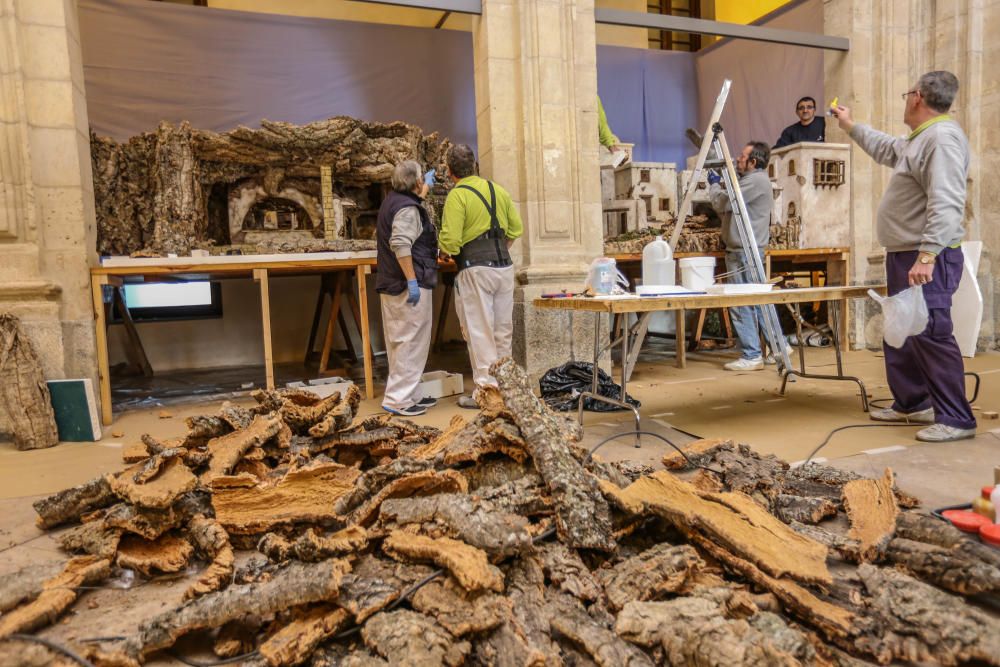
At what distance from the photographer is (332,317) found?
7.13 m

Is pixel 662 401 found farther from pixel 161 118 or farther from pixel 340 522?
pixel 161 118

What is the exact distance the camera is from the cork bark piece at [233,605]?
1883 millimetres

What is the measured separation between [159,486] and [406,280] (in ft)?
8.77

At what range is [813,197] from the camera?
24.8ft

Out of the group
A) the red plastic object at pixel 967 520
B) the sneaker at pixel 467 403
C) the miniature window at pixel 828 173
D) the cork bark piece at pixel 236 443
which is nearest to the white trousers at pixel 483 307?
the sneaker at pixel 467 403

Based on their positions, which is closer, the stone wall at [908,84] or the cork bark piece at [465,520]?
the cork bark piece at [465,520]

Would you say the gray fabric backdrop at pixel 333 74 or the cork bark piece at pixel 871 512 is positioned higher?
the gray fabric backdrop at pixel 333 74

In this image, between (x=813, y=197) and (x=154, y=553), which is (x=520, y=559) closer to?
(x=154, y=553)

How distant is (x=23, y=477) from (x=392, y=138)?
216 inches

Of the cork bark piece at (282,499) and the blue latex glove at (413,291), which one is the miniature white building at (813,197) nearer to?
the blue latex glove at (413,291)

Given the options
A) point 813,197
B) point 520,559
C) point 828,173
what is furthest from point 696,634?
point 828,173

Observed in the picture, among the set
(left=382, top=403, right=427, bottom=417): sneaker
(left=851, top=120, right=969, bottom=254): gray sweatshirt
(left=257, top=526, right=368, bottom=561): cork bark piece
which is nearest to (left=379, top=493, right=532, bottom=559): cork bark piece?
(left=257, top=526, right=368, bottom=561): cork bark piece

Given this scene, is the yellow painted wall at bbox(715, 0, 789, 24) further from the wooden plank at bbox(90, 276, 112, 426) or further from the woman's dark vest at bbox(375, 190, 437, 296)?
the wooden plank at bbox(90, 276, 112, 426)

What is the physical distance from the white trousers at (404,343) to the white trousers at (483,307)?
30 centimetres
